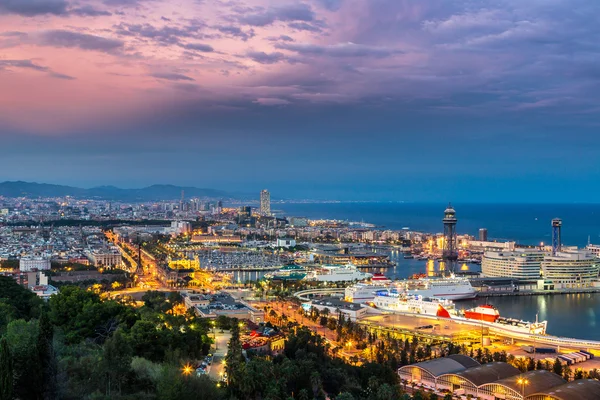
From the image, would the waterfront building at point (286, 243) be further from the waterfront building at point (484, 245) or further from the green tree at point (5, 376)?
the green tree at point (5, 376)

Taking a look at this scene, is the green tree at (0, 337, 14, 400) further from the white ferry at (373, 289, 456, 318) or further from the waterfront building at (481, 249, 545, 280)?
the waterfront building at (481, 249, 545, 280)

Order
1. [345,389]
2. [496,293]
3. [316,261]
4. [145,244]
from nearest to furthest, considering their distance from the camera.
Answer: [345,389] → [496,293] → [316,261] → [145,244]

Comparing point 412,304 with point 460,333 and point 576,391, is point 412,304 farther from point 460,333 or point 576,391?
point 576,391

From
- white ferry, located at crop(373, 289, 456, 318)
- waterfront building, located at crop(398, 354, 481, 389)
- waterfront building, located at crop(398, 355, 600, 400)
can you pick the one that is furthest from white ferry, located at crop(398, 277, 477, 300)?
waterfront building, located at crop(398, 355, 600, 400)

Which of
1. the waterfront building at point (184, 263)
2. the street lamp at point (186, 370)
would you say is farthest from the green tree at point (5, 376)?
the waterfront building at point (184, 263)

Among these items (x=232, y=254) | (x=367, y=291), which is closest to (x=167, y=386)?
(x=367, y=291)

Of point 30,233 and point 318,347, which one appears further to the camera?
point 30,233

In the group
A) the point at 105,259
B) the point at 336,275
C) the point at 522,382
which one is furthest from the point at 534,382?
the point at 105,259

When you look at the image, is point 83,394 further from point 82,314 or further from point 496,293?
point 496,293
